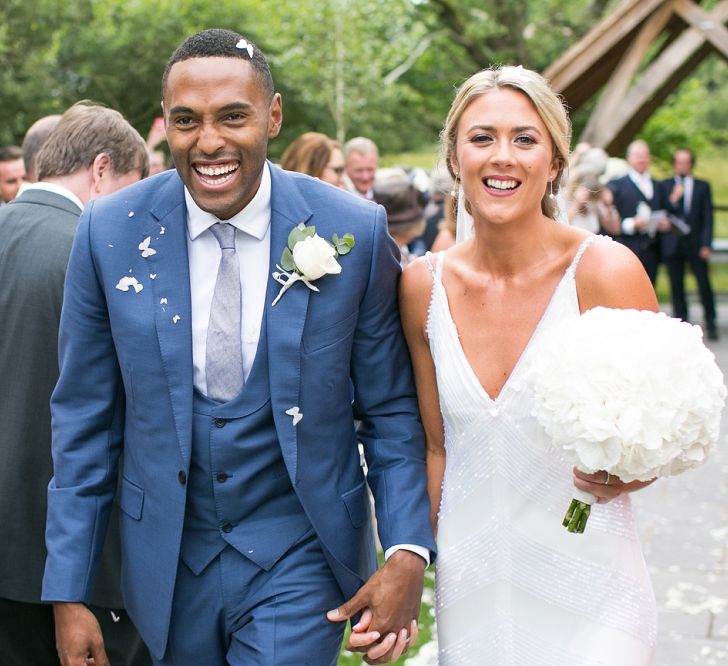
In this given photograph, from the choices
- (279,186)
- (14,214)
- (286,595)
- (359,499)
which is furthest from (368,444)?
(14,214)

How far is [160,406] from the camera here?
3344 millimetres

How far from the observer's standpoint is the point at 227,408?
3.31 metres

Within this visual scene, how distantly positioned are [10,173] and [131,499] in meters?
6.60

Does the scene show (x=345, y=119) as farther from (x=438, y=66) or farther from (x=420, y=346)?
(x=420, y=346)

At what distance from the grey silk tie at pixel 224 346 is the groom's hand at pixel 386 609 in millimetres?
672

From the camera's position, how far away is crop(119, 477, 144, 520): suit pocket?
11.4ft

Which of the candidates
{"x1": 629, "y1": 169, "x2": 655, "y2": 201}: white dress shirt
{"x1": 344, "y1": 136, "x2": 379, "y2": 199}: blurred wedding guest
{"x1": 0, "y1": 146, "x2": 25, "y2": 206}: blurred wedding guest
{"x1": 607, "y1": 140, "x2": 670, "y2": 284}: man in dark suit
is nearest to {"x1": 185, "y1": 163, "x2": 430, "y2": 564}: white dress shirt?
{"x1": 0, "y1": 146, "x2": 25, "y2": 206}: blurred wedding guest

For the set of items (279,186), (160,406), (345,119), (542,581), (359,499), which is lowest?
(345,119)

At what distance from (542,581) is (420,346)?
32.2 inches

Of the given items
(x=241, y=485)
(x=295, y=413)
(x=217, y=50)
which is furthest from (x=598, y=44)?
(x=241, y=485)

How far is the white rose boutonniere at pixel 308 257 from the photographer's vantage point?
331 cm

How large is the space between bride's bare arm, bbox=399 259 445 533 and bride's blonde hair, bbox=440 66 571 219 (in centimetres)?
45

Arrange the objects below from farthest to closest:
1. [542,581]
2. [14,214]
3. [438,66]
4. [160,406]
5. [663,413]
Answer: [438,66] → [14,214] → [542,581] → [160,406] → [663,413]

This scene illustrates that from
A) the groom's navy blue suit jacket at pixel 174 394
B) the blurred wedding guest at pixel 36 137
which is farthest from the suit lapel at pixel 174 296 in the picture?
the blurred wedding guest at pixel 36 137
